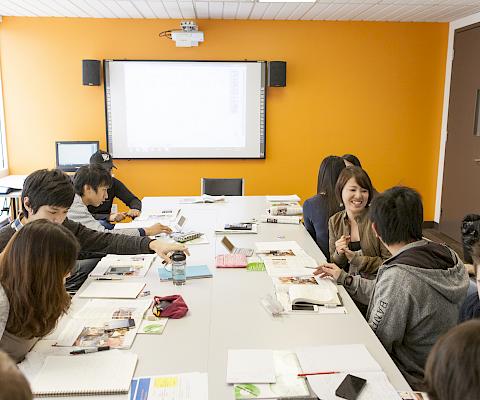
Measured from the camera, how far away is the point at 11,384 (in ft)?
2.55

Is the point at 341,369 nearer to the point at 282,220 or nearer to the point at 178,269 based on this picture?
the point at 178,269

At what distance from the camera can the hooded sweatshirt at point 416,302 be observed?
192 centimetres

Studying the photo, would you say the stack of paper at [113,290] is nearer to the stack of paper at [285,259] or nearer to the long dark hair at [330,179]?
the stack of paper at [285,259]

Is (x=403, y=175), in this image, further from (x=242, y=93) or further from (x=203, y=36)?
(x=203, y=36)

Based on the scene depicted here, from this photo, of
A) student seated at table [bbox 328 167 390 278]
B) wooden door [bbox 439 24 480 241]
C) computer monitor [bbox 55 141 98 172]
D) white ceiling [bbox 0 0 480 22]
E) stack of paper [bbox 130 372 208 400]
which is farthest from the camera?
computer monitor [bbox 55 141 98 172]

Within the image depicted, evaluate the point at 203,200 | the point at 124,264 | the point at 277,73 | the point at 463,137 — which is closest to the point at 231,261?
the point at 124,264

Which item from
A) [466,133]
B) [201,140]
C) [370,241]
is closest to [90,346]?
[370,241]

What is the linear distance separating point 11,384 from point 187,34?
5400 millimetres

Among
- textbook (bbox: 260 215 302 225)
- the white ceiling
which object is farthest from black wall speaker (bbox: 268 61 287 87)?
textbook (bbox: 260 215 302 225)

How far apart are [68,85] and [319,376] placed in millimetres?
5328

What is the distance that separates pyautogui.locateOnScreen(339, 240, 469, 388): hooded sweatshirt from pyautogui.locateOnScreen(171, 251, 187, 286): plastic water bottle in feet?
3.15

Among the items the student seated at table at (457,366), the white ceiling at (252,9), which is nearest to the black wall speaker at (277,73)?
the white ceiling at (252,9)

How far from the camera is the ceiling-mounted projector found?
5.68 m

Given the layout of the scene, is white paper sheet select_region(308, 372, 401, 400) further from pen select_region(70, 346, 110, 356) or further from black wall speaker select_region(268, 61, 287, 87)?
black wall speaker select_region(268, 61, 287, 87)
